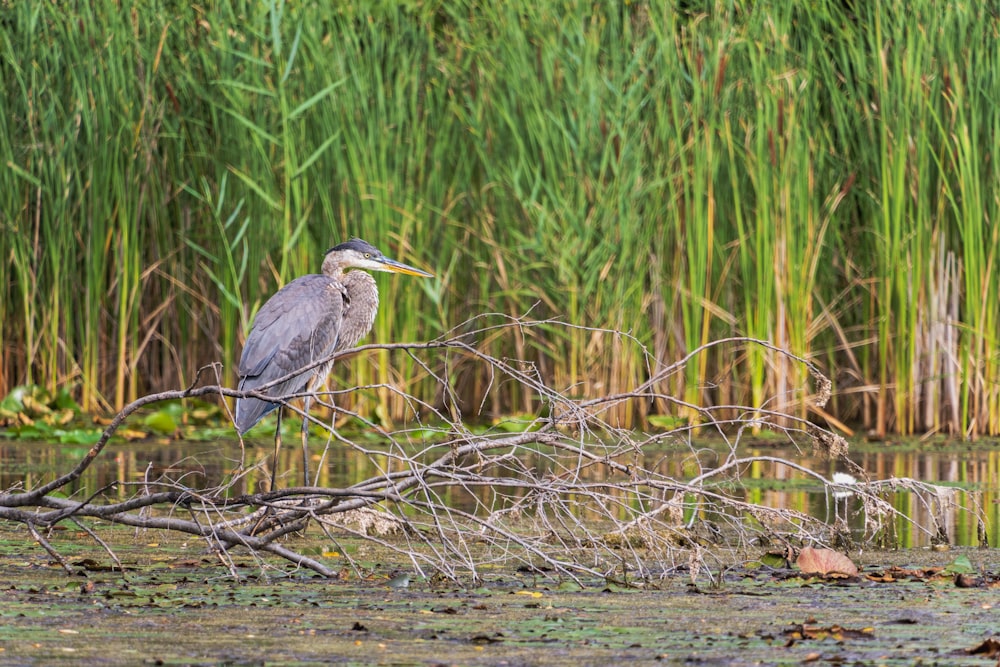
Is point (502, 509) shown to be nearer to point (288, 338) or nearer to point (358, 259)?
point (288, 338)

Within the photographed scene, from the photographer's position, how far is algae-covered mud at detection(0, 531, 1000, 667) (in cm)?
328

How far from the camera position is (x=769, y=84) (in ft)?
28.0

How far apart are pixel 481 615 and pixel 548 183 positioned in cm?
515

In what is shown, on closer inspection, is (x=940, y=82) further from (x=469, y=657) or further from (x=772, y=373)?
(x=469, y=657)

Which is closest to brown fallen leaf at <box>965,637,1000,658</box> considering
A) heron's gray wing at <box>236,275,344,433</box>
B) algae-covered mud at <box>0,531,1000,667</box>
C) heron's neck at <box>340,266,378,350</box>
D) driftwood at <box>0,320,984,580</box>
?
algae-covered mud at <box>0,531,1000,667</box>

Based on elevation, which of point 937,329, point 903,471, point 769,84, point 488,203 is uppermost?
point 769,84

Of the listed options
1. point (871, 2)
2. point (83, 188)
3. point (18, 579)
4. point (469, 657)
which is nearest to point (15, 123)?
point (83, 188)

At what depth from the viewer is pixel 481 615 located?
3.80 metres

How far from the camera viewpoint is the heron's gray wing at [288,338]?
20.0 ft

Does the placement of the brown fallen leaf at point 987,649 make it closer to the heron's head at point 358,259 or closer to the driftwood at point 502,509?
the driftwood at point 502,509

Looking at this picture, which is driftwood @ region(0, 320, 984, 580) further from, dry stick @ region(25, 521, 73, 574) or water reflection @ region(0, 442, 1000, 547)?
water reflection @ region(0, 442, 1000, 547)

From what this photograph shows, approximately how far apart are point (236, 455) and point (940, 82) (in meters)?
4.11

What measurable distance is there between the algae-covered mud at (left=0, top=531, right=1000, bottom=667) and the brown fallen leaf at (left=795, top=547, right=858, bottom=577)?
0.04m

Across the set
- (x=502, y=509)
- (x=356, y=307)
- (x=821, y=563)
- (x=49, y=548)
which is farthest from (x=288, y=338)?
(x=821, y=563)
